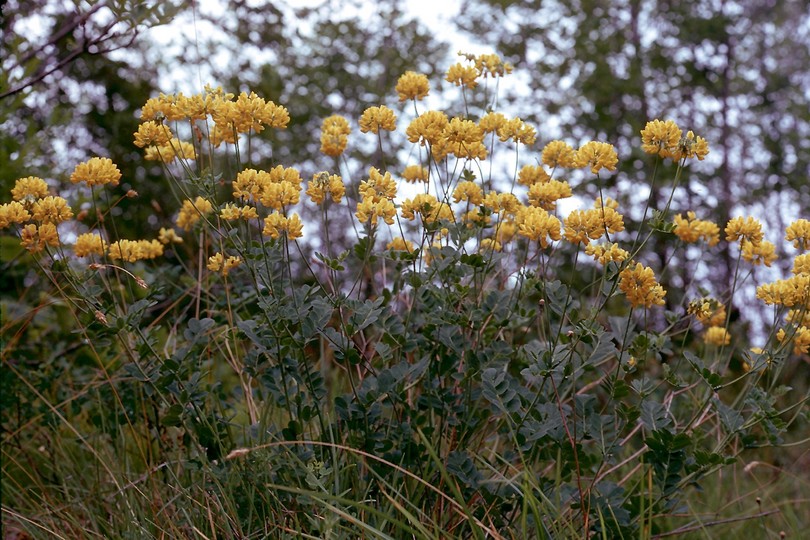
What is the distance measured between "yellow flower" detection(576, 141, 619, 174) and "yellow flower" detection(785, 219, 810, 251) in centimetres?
64

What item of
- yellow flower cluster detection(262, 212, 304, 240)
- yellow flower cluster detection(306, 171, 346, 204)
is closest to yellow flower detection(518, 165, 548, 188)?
yellow flower cluster detection(306, 171, 346, 204)

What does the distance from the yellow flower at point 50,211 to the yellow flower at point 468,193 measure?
120cm

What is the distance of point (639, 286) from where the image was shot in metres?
2.18

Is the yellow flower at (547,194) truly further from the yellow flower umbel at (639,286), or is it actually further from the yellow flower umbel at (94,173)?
the yellow flower umbel at (94,173)

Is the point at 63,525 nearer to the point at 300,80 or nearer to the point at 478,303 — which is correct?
the point at 478,303

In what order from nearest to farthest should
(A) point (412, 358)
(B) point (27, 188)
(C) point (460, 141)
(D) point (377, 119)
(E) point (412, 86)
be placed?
(B) point (27, 188), (C) point (460, 141), (D) point (377, 119), (E) point (412, 86), (A) point (412, 358)

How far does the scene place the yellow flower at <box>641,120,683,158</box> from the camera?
2109 mm

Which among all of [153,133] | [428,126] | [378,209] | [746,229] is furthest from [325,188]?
[746,229]

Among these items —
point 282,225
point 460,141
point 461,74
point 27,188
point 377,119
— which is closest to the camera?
point 282,225

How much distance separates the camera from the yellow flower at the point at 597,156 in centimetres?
212

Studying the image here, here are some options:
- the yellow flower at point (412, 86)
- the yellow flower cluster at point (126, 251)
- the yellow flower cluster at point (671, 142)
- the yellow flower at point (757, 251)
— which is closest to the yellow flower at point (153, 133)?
the yellow flower cluster at point (126, 251)

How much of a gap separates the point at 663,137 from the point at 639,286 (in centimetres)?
41

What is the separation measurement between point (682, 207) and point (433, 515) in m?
5.67

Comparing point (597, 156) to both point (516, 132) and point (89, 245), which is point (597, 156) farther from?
point (89, 245)
